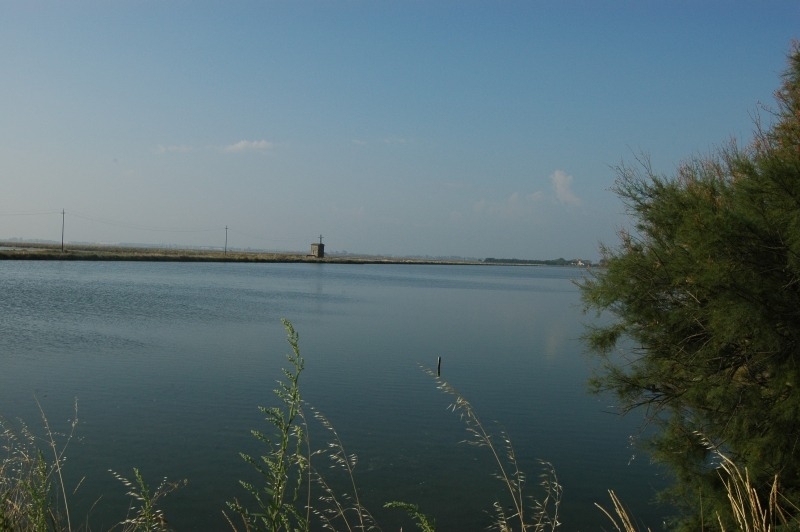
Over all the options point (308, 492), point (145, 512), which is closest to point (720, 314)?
point (308, 492)

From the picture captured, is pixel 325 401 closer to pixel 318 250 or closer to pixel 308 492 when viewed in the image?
pixel 308 492

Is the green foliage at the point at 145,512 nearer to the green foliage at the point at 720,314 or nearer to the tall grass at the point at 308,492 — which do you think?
the tall grass at the point at 308,492

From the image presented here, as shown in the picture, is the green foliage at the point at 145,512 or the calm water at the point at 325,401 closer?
the green foliage at the point at 145,512

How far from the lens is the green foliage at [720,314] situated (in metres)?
8.77

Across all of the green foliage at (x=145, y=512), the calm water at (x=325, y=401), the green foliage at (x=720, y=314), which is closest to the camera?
the green foliage at (x=145, y=512)

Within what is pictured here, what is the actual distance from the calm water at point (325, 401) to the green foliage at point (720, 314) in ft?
5.27

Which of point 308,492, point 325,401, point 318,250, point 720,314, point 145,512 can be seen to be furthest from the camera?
point 318,250

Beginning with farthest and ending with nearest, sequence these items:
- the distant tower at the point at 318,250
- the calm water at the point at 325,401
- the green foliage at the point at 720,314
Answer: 1. the distant tower at the point at 318,250
2. the calm water at the point at 325,401
3. the green foliage at the point at 720,314

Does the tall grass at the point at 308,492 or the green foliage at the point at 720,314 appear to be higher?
the green foliage at the point at 720,314

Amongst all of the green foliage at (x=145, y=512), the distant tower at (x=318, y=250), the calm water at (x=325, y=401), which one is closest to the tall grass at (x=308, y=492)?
the green foliage at (x=145, y=512)

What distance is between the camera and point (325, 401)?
15.1 metres

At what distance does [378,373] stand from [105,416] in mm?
7423

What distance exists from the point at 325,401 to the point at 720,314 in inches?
333

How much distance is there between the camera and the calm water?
34.0 ft
